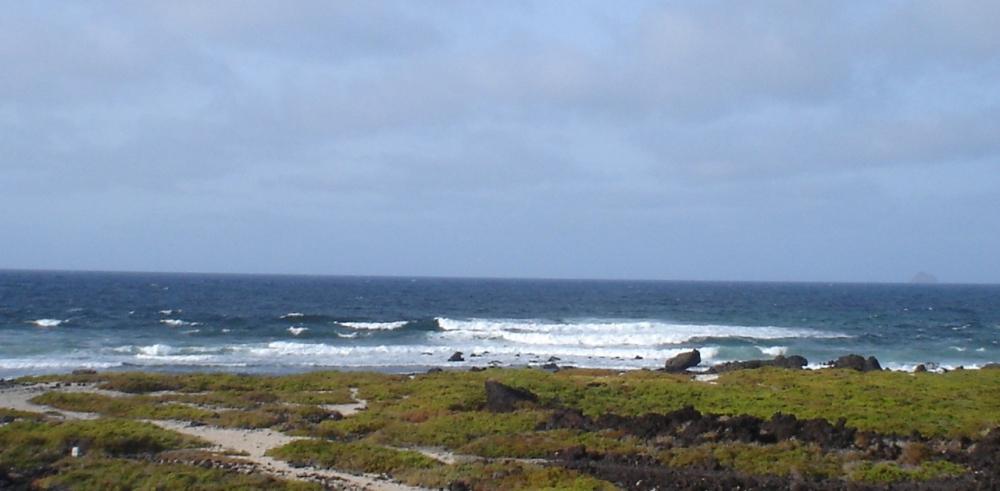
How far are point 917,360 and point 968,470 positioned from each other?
1701 inches

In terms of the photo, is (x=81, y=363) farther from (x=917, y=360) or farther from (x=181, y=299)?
(x=181, y=299)

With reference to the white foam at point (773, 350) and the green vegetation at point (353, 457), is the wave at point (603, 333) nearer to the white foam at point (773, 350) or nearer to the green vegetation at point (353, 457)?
the white foam at point (773, 350)

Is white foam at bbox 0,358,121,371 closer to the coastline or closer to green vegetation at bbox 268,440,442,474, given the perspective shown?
the coastline

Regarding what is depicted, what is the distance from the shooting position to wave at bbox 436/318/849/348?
69.2m

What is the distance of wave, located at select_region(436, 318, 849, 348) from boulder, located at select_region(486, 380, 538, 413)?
38.5 metres

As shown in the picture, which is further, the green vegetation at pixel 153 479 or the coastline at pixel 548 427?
the coastline at pixel 548 427

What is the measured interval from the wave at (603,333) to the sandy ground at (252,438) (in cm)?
3786

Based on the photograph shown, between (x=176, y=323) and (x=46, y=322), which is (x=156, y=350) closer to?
(x=176, y=323)

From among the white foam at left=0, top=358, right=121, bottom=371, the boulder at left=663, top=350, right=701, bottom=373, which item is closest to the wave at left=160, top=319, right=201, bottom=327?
the white foam at left=0, top=358, right=121, bottom=371

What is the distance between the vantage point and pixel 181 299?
379 ft

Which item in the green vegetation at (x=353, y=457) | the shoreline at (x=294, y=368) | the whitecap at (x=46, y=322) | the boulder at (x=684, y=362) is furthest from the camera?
the whitecap at (x=46, y=322)

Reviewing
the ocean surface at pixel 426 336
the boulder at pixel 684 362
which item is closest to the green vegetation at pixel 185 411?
the ocean surface at pixel 426 336

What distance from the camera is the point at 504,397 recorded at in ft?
89.6

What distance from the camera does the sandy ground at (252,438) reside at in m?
17.6
